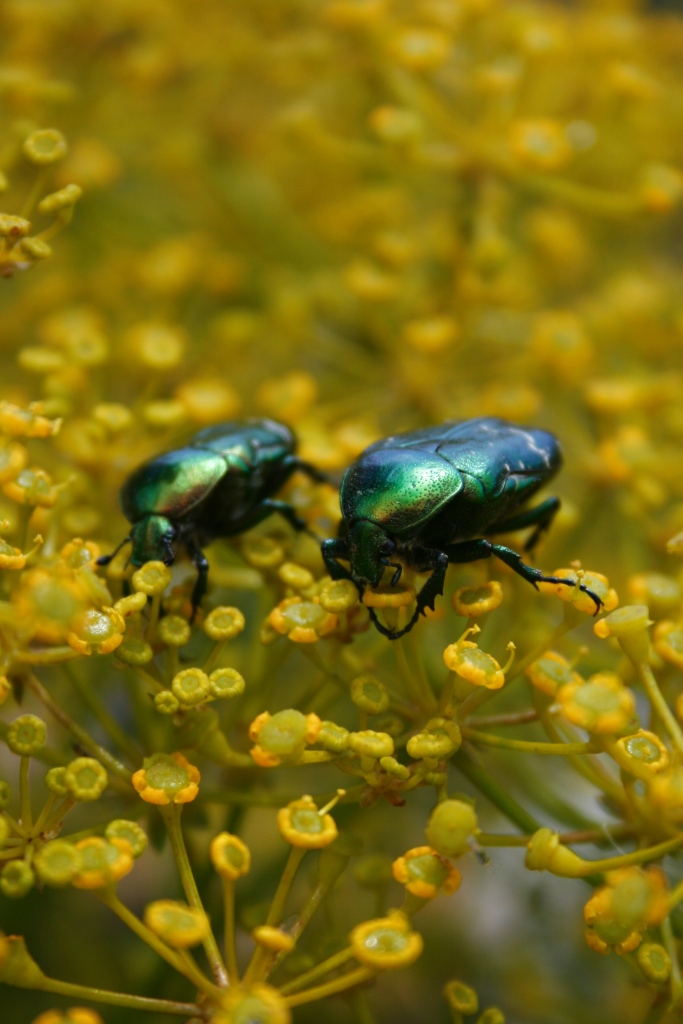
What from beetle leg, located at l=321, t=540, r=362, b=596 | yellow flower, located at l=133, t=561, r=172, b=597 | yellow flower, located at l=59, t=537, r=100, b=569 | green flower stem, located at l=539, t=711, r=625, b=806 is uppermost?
yellow flower, located at l=133, t=561, r=172, b=597

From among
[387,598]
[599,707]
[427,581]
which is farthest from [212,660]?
[599,707]

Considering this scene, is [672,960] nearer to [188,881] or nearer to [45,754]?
[188,881]

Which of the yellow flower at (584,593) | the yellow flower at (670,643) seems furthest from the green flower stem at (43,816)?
the yellow flower at (670,643)

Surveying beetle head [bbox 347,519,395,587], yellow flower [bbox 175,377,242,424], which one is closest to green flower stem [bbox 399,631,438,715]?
beetle head [bbox 347,519,395,587]

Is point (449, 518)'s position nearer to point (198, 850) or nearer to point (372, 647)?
point (372, 647)

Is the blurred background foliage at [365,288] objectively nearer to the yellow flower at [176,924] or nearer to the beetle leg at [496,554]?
the beetle leg at [496,554]

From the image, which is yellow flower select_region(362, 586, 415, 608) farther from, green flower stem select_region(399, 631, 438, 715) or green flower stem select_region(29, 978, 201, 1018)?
green flower stem select_region(29, 978, 201, 1018)

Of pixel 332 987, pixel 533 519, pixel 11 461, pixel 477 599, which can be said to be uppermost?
pixel 11 461
